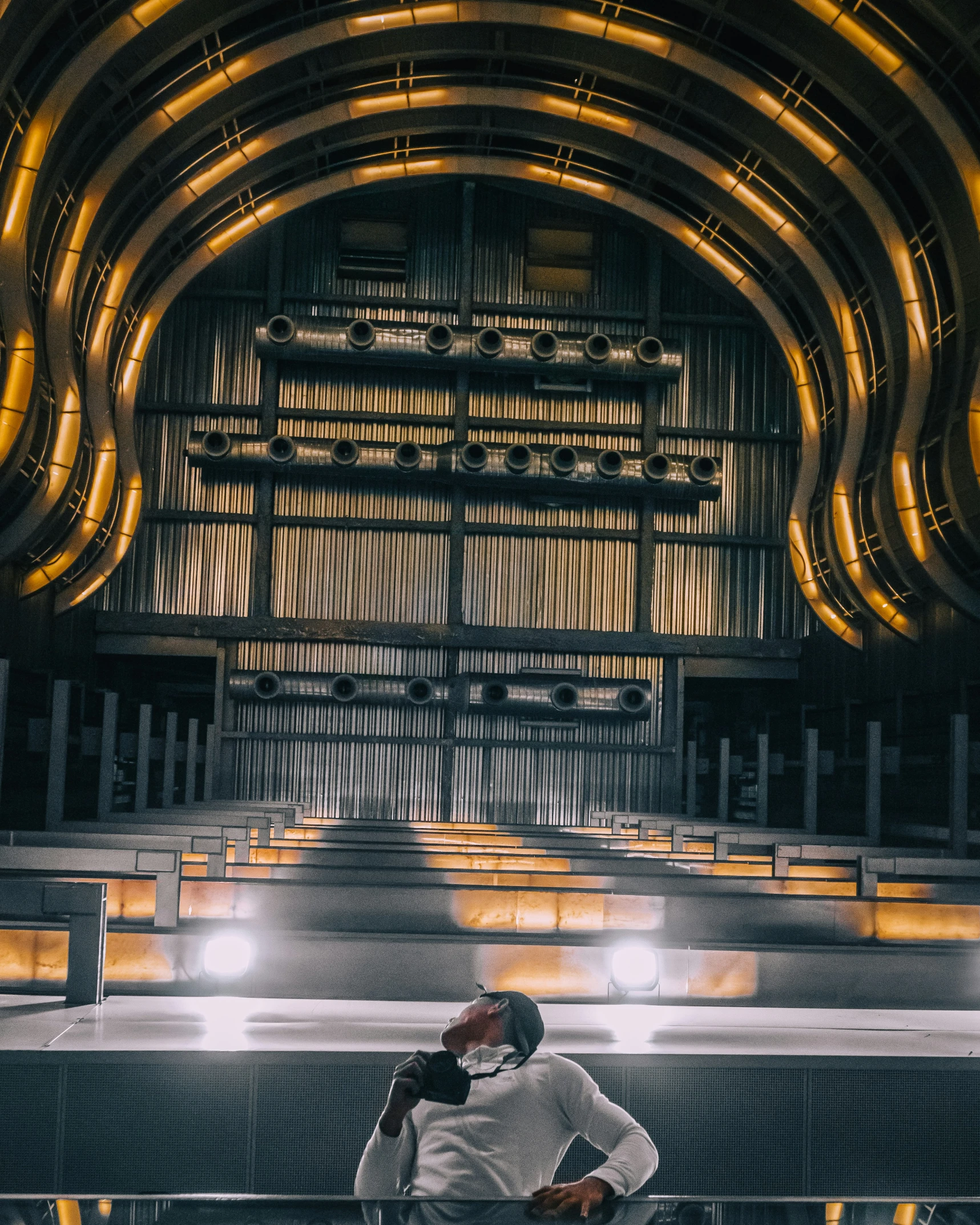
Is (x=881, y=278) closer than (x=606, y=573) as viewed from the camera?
Yes

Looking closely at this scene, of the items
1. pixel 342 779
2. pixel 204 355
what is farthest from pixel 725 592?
pixel 204 355

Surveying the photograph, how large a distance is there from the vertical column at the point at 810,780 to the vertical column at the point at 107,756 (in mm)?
7296

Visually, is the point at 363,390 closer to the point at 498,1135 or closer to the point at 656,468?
the point at 656,468

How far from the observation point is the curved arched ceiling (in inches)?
537

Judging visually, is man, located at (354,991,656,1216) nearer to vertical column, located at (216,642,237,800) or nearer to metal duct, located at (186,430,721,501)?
metal duct, located at (186,430,721,501)

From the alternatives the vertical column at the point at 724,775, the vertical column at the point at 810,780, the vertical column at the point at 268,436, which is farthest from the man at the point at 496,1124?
the vertical column at the point at 268,436

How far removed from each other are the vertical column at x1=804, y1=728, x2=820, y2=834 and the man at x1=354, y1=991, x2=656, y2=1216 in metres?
10.1

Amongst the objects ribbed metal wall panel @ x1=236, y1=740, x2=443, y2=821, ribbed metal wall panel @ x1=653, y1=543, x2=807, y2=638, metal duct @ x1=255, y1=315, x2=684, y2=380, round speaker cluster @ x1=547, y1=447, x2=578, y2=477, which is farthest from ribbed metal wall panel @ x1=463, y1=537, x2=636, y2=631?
metal duct @ x1=255, y1=315, x2=684, y2=380

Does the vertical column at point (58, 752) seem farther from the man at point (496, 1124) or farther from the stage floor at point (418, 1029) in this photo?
the man at point (496, 1124)

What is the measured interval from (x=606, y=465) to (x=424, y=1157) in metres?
17.5

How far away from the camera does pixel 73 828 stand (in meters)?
11.4

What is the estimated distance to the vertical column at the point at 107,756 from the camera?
39.2 feet

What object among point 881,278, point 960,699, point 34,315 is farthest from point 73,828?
point 881,278

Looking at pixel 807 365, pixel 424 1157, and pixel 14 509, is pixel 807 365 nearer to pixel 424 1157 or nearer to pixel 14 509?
pixel 14 509
